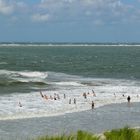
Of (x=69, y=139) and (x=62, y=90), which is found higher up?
(x=69, y=139)

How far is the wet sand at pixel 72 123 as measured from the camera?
95.7 feet

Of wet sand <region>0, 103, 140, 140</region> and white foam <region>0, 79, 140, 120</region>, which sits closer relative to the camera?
wet sand <region>0, 103, 140, 140</region>

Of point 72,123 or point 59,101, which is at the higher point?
point 72,123

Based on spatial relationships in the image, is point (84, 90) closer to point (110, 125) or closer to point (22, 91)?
point (22, 91)

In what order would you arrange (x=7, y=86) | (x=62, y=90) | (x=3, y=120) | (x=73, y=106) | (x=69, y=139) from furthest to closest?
(x=7, y=86)
(x=62, y=90)
(x=73, y=106)
(x=3, y=120)
(x=69, y=139)

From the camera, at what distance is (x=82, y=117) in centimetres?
3653

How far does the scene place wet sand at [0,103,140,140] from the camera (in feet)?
95.7

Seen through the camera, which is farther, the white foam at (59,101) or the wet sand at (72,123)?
the white foam at (59,101)

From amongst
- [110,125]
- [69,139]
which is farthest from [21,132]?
[69,139]

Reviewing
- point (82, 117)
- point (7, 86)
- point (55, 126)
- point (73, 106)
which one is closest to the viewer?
point (55, 126)

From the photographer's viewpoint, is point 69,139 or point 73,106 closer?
point 69,139

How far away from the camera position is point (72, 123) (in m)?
33.3

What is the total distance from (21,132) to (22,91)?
90.3ft

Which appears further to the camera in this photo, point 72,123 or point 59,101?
point 59,101
